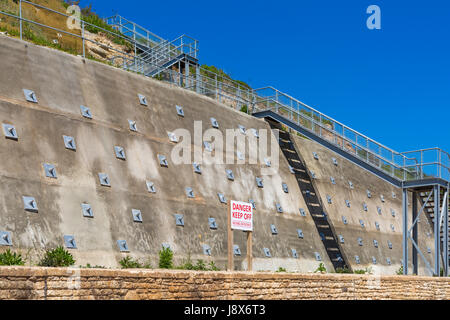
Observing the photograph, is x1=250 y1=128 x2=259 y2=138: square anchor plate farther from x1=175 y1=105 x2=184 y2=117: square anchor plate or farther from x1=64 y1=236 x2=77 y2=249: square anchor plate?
x1=64 y1=236 x2=77 y2=249: square anchor plate

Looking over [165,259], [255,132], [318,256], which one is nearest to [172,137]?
[165,259]

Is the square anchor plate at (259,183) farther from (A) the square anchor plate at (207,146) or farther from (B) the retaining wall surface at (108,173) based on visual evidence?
(A) the square anchor plate at (207,146)

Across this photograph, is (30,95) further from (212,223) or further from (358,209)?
(358,209)

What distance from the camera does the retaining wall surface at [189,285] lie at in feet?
34.3

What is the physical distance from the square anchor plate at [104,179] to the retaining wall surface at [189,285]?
672 cm

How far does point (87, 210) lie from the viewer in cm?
1848

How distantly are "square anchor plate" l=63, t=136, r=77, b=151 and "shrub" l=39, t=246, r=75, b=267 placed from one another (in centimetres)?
393

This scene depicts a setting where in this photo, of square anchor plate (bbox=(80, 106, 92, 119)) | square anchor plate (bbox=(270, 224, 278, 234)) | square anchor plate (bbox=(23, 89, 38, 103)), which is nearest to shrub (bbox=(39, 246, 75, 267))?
square anchor plate (bbox=(23, 89, 38, 103))

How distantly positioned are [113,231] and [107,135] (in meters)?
3.64

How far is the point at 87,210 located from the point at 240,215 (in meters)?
4.68

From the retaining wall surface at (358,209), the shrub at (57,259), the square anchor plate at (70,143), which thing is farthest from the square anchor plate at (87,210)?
the retaining wall surface at (358,209)

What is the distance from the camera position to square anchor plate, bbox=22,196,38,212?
16844 mm
